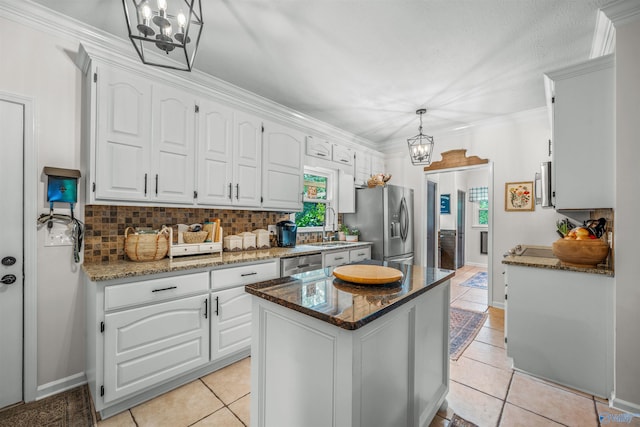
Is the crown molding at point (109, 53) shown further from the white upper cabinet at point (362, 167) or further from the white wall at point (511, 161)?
the white wall at point (511, 161)

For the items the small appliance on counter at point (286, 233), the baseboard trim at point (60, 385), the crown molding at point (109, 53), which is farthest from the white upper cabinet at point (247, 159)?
the baseboard trim at point (60, 385)

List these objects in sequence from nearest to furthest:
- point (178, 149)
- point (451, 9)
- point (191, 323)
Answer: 1. point (451, 9)
2. point (191, 323)
3. point (178, 149)

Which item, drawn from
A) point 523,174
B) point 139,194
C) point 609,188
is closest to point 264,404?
point 139,194

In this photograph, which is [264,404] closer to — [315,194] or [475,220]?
[315,194]

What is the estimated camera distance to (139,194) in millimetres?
2141

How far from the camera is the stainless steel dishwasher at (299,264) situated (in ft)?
9.08

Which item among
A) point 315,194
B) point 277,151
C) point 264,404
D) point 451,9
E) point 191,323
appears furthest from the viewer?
point 315,194

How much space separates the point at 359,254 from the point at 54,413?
314cm

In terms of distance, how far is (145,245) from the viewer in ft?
7.22

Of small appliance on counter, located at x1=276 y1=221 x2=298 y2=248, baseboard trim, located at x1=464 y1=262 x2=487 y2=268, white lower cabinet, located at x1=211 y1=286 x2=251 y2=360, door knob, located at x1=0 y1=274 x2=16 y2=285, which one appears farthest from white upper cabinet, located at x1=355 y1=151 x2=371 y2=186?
baseboard trim, located at x1=464 y1=262 x2=487 y2=268

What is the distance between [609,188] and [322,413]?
238 centimetres

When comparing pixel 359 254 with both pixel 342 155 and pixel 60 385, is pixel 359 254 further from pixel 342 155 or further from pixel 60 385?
pixel 60 385

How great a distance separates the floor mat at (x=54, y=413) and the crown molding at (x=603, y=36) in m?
4.25

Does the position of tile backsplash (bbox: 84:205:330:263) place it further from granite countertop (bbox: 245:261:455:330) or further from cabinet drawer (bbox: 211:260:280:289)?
granite countertop (bbox: 245:261:455:330)
